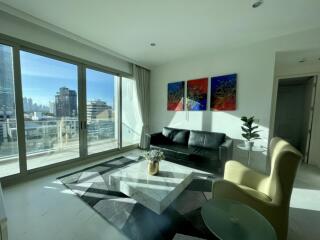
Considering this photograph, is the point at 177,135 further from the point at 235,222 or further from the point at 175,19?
the point at 235,222

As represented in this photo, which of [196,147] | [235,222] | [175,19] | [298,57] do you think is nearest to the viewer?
[235,222]

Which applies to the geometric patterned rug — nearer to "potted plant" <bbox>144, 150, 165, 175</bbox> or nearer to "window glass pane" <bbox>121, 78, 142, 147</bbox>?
"potted plant" <bbox>144, 150, 165, 175</bbox>

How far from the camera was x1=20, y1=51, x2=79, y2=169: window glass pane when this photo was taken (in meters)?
2.74

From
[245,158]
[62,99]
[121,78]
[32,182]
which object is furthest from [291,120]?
[32,182]

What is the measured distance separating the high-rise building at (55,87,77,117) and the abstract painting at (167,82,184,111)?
244cm

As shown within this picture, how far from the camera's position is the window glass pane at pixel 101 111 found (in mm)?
3670

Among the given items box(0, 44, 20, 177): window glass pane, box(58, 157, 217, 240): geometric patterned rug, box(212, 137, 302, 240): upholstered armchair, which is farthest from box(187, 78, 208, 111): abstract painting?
box(0, 44, 20, 177): window glass pane

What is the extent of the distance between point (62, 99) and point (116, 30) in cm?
178

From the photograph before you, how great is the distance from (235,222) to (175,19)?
2.69 metres

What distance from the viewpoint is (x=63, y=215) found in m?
1.80

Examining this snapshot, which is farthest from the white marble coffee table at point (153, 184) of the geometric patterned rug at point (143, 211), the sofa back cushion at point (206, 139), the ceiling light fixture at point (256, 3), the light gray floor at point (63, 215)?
the ceiling light fixture at point (256, 3)

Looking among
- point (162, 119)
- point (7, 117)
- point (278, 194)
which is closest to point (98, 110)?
point (7, 117)

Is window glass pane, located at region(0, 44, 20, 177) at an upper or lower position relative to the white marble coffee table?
upper

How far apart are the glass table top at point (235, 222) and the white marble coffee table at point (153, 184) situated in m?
0.56
